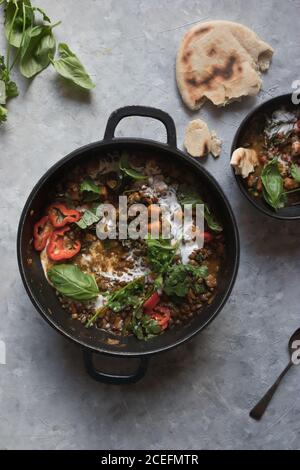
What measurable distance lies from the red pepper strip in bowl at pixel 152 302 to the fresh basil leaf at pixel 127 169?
444 millimetres

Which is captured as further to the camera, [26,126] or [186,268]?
[26,126]

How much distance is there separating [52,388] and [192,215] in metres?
0.88

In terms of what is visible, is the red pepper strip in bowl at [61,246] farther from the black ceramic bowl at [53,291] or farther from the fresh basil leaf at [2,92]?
the fresh basil leaf at [2,92]

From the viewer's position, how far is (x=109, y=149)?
7.06 feet

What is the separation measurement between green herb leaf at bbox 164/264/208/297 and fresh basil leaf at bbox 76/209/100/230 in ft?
1.14

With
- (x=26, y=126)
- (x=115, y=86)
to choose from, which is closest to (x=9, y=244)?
(x=26, y=126)

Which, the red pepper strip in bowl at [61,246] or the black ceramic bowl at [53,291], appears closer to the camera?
the black ceramic bowl at [53,291]

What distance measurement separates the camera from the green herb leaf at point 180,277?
6.79ft

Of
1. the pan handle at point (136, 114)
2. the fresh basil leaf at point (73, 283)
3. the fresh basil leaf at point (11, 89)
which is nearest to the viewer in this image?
the pan handle at point (136, 114)

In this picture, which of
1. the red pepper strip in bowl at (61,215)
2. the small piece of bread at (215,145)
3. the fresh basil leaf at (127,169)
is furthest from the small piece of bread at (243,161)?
the red pepper strip in bowl at (61,215)

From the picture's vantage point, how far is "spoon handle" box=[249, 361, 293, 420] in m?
2.28

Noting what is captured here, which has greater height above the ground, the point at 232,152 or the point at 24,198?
the point at 232,152

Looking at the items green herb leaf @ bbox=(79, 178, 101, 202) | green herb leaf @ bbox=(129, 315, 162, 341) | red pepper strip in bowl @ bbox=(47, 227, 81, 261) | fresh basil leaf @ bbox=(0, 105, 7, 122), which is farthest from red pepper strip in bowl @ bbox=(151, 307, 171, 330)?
fresh basil leaf @ bbox=(0, 105, 7, 122)
